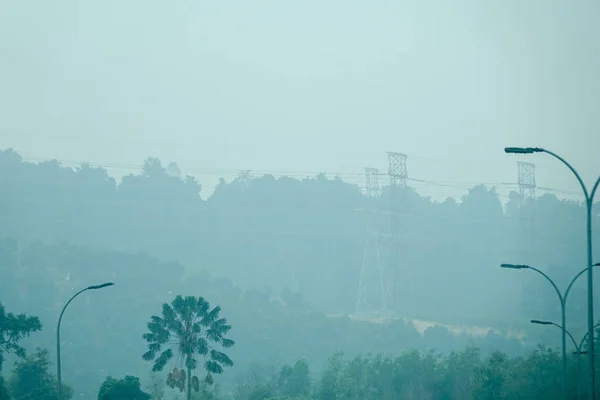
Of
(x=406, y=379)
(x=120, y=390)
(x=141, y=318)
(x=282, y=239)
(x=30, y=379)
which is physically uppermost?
(x=282, y=239)

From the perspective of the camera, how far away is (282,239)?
197 m

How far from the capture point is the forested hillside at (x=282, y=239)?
568 ft

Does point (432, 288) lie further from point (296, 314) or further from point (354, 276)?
point (296, 314)

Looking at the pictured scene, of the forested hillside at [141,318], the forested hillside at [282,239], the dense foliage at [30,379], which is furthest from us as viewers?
the forested hillside at [282,239]

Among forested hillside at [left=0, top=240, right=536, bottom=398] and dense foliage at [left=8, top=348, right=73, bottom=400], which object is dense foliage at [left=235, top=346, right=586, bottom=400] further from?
forested hillside at [left=0, top=240, right=536, bottom=398]

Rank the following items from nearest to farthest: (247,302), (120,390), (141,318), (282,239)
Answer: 1. (120,390)
2. (141,318)
3. (247,302)
4. (282,239)

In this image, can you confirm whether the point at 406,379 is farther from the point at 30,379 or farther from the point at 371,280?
the point at 371,280

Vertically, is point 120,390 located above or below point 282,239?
below

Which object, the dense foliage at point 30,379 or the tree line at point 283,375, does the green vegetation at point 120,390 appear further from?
the dense foliage at point 30,379

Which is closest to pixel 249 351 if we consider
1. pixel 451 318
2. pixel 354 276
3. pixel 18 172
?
pixel 451 318

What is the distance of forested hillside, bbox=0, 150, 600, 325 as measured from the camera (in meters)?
173

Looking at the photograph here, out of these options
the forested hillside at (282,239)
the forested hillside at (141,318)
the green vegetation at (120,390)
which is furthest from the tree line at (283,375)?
the forested hillside at (282,239)

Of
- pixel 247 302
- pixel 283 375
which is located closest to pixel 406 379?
pixel 283 375

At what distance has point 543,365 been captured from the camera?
79438 millimetres
